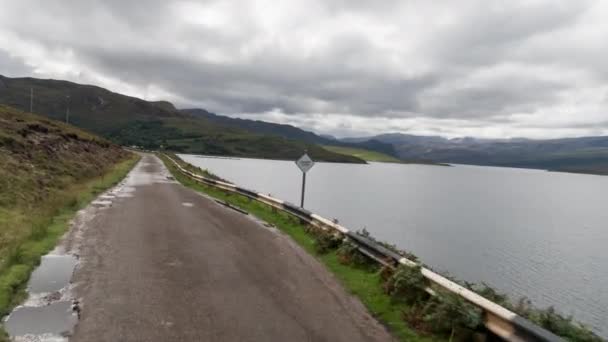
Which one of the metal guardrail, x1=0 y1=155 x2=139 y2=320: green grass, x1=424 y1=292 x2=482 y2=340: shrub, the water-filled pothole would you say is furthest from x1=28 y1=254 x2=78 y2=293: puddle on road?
the metal guardrail

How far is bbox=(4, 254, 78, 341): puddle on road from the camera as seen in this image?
643 centimetres

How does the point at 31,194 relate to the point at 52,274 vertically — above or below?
above

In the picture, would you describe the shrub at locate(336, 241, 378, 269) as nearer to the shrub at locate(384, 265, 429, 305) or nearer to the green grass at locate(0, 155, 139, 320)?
the shrub at locate(384, 265, 429, 305)

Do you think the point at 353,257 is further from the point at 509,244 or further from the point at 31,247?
the point at 509,244

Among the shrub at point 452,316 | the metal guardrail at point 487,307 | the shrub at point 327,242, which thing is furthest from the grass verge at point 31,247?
the shrub at point 327,242

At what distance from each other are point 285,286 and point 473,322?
406 cm

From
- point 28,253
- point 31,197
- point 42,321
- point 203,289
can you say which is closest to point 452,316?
point 203,289

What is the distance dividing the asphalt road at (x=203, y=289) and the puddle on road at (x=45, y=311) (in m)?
0.25

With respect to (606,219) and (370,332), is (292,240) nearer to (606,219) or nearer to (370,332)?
(370,332)

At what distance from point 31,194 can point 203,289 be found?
16.1 m

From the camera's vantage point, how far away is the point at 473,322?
722cm

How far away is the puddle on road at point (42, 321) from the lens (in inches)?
253

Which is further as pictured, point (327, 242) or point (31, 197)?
point (31, 197)

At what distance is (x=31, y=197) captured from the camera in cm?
1995
